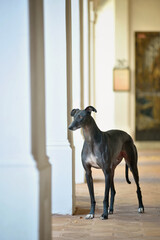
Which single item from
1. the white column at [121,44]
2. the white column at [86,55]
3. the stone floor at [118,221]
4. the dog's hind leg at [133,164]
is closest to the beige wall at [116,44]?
the white column at [121,44]

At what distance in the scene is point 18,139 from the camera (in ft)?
14.9

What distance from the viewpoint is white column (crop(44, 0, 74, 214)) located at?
7.27m

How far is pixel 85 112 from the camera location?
648 centimetres

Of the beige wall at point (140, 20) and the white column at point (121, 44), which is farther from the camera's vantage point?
the beige wall at point (140, 20)


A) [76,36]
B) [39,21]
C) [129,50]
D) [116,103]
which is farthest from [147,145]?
[39,21]

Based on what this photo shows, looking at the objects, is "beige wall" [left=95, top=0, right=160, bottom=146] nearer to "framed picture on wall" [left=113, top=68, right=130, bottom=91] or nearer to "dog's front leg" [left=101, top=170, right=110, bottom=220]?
"framed picture on wall" [left=113, top=68, right=130, bottom=91]

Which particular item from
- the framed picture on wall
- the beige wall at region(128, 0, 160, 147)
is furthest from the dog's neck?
the beige wall at region(128, 0, 160, 147)

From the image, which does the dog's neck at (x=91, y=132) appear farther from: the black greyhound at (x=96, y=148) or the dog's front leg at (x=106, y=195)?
the dog's front leg at (x=106, y=195)

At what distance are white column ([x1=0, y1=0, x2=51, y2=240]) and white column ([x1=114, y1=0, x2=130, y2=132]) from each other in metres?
15.2

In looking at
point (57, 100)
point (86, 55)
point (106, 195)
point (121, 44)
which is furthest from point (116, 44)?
point (106, 195)

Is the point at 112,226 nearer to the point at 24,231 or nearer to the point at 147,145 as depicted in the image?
the point at 24,231

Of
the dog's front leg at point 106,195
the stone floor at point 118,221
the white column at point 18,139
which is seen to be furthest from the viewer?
the dog's front leg at point 106,195

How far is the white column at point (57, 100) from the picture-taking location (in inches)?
286

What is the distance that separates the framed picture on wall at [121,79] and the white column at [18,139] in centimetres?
1533
